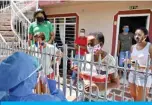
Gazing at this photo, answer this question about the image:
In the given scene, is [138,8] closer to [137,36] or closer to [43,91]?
[137,36]

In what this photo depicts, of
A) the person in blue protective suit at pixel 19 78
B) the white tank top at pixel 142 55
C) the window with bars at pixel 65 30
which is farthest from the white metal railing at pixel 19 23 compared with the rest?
the person in blue protective suit at pixel 19 78

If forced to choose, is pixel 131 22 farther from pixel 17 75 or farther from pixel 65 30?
pixel 17 75

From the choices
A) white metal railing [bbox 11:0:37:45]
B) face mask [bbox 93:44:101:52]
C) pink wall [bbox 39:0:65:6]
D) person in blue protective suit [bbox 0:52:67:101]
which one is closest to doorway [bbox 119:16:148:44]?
pink wall [bbox 39:0:65:6]

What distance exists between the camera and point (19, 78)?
60.2 inches

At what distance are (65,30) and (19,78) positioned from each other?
8820mm

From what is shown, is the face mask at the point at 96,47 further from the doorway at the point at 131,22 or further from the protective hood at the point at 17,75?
the doorway at the point at 131,22

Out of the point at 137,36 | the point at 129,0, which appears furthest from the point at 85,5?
the point at 137,36

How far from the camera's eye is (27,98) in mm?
1602

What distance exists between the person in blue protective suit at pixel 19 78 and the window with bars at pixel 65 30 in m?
8.01

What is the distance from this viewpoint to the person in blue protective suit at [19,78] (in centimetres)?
154

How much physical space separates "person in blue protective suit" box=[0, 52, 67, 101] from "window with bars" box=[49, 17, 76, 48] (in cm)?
801

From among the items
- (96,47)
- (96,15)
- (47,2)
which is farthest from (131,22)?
(96,47)

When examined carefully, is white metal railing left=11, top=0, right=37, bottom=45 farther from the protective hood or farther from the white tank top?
the protective hood

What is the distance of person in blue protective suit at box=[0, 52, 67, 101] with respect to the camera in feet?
5.04
